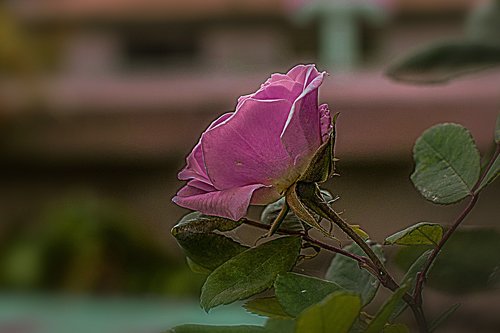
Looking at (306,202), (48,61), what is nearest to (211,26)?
(48,61)

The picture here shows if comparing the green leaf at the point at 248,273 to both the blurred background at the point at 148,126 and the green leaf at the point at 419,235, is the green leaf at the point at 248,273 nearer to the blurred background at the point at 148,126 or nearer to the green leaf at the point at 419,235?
the green leaf at the point at 419,235

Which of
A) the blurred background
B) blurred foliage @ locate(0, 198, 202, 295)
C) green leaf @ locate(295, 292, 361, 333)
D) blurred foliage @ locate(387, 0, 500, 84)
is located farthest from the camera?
blurred foliage @ locate(0, 198, 202, 295)

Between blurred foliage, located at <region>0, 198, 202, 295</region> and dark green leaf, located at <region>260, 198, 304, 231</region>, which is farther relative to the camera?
blurred foliage, located at <region>0, 198, 202, 295</region>

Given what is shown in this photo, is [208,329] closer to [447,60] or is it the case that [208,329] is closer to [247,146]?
[247,146]

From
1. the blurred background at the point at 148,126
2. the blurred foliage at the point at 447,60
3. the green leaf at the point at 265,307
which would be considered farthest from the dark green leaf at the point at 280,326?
the blurred background at the point at 148,126

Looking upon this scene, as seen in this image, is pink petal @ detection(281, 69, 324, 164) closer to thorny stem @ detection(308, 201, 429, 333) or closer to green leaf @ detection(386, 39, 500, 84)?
Result: thorny stem @ detection(308, 201, 429, 333)

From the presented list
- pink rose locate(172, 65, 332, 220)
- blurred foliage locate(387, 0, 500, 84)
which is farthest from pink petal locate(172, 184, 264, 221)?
blurred foliage locate(387, 0, 500, 84)
